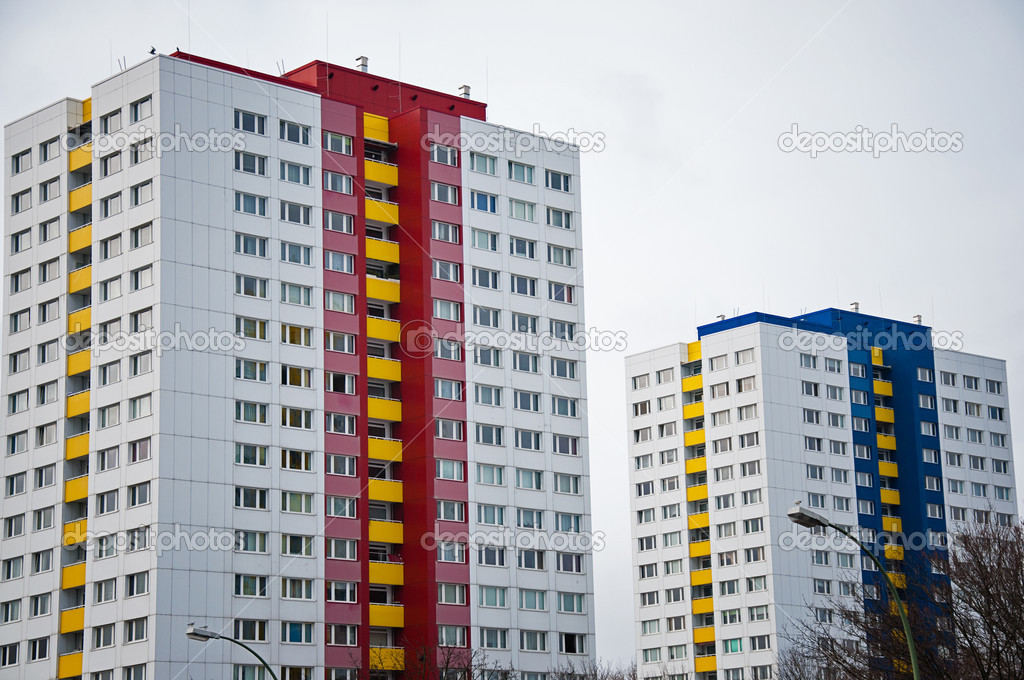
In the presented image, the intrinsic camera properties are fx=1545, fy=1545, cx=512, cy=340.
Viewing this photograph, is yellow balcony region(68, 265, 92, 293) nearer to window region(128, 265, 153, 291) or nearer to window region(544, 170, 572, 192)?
window region(128, 265, 153, 291)

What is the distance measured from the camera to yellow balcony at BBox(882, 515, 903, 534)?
137 metres

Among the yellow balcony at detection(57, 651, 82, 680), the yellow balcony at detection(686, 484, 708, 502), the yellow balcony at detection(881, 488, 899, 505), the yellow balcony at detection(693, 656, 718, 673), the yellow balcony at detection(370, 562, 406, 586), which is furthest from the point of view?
the yellow balcony at detection(881, 488, 899, 505)

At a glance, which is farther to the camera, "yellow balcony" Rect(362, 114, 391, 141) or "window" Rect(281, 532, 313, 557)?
"yellow balcony" Rect(362, 114, 391, 141)

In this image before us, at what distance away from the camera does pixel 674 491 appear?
138000mm

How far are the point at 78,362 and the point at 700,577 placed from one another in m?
64.8

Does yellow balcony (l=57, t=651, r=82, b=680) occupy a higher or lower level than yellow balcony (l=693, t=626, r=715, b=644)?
lower

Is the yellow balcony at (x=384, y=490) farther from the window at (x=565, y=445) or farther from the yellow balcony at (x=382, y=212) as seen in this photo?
the yellow balcony at (x=382, y=212)

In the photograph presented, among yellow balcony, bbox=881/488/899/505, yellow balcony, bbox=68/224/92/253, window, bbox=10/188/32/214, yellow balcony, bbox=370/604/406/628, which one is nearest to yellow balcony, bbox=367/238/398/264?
yellow balcony, bbox=68/224/92/253

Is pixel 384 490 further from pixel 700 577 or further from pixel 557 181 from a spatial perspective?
pixel 700 577

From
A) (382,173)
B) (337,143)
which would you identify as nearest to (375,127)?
(382,173)

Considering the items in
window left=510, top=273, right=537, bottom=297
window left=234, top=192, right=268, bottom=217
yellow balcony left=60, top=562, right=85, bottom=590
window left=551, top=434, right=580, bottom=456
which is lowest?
yellow balcony left=60, top=562, right=85, bottom=590

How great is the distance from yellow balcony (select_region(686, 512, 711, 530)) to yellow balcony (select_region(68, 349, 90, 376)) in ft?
211

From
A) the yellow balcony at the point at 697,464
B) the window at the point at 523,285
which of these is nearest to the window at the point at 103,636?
the window at the point at 523,285

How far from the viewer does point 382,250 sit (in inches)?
3720
